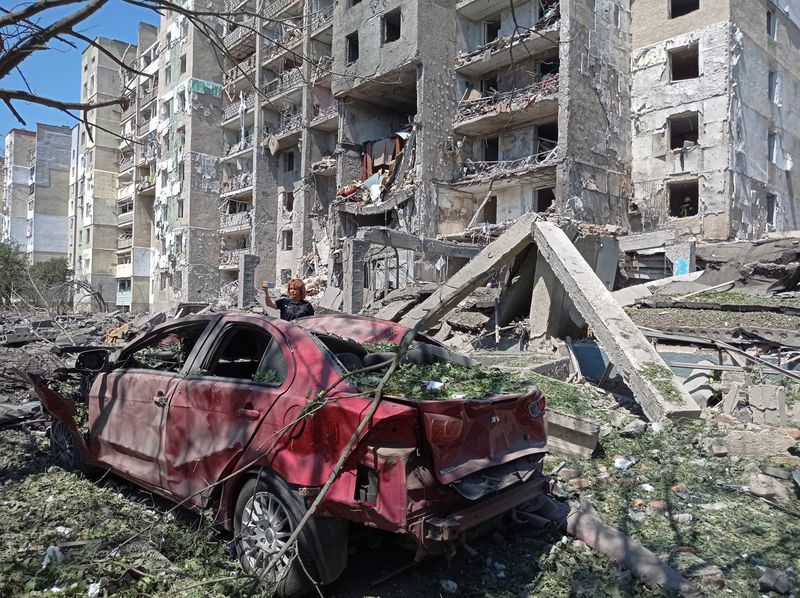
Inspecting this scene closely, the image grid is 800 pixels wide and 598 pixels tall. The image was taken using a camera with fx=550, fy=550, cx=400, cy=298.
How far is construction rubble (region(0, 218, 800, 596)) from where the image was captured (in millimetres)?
3389

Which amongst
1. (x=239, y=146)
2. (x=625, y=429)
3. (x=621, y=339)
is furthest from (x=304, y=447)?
(x=239, y=146)

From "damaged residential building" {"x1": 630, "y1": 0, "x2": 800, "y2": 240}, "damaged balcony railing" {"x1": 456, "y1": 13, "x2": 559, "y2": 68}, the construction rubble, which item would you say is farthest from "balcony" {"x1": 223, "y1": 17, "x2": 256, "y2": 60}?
the construction rubble

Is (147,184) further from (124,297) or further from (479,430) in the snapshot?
(479,430)

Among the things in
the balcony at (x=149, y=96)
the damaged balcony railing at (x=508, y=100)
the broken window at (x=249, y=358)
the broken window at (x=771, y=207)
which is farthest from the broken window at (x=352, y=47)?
the broken window at (x=249, y=358)

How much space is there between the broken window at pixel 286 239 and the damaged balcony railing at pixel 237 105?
9569 mm

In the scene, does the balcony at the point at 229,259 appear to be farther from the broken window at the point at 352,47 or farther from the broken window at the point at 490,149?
the broken window at the point at 490,149

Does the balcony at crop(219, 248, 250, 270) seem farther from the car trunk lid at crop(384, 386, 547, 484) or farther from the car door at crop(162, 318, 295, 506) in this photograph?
the car trunk lid at crop(384, 386, 547, 484)

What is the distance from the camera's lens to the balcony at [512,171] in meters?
21.6

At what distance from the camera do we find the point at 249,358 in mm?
4105

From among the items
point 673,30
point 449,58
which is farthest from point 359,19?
point 673,30

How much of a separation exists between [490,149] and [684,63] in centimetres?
932

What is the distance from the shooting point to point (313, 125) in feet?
100

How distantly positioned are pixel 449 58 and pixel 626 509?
78.1 feet

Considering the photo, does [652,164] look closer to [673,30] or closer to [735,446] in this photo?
[673,30]
